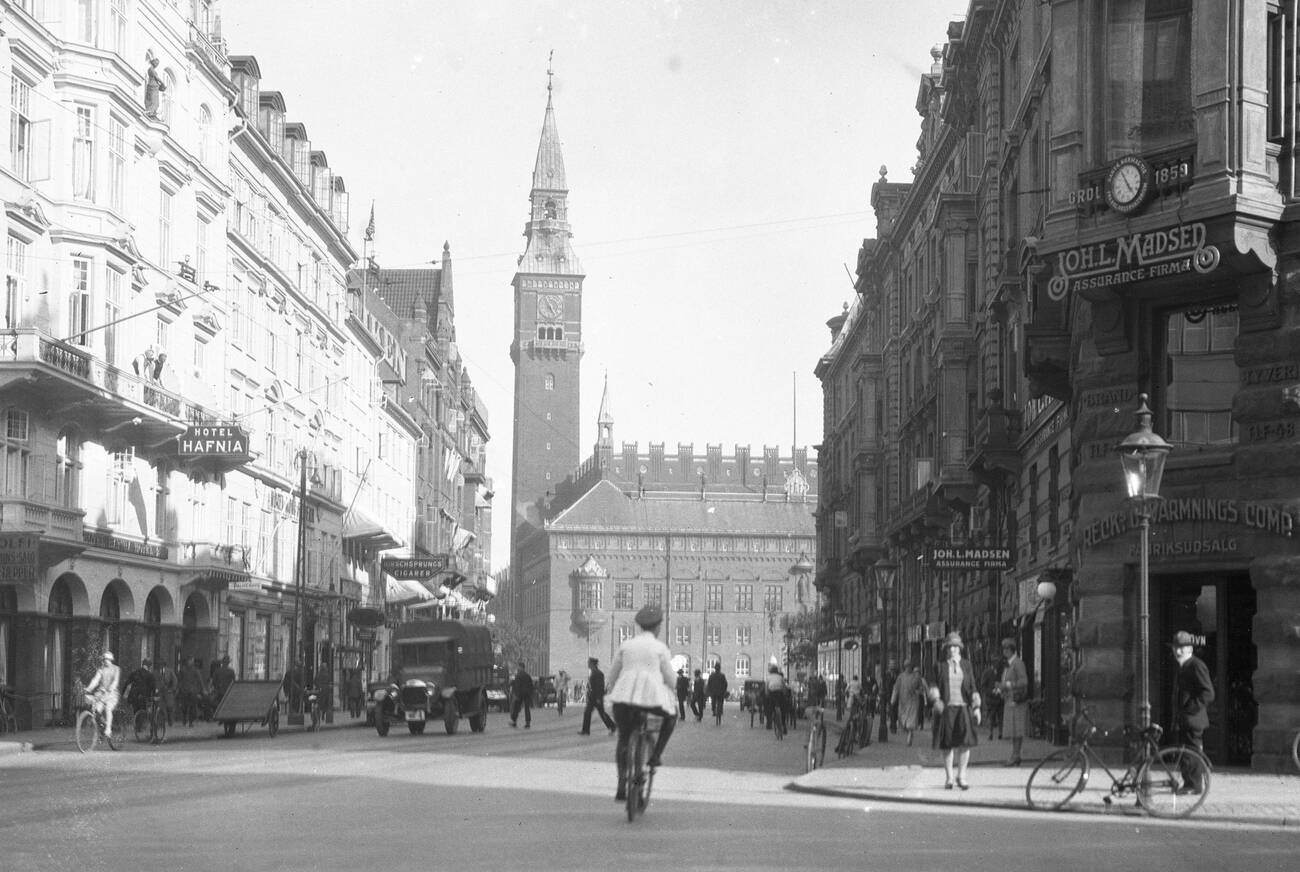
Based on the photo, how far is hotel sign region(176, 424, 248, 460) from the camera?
157 feet

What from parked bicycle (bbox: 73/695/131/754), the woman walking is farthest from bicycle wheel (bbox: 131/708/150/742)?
the woman walking

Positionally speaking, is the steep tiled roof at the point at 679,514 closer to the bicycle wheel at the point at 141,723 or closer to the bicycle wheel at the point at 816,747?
the bicycle wheel at the point at 141,723

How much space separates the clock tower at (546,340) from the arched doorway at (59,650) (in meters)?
130

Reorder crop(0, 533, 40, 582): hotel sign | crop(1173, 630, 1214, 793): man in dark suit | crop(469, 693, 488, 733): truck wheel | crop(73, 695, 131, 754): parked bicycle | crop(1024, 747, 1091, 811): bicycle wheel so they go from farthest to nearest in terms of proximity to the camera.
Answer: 1. crop(469, 693, 488, 733): truck wheel
2. crop(0, 533, 40, 582): hotel sign
3. crop(73, 695, 131, 754): parked bicycle
4. crop(1173, 630, 1214, 793): man in dark suit
5. crop(1024, 747, 1091, 811): bicycle wheel

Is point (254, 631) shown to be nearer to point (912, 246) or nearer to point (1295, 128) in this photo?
point (912, 246)

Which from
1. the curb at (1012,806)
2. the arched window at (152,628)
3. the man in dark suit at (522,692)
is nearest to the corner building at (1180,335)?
the curb at (1012,806)

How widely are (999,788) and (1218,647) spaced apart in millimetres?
4294

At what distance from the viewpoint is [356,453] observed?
77.6 meters

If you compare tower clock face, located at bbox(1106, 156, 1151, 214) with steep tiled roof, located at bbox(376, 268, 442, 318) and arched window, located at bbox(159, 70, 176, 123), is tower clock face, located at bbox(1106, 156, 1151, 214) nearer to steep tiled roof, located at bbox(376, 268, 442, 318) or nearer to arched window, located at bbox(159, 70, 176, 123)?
arched window, located at bbox(159, 70, 176, 123)

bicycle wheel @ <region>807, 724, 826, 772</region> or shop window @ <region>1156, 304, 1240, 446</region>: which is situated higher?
shop window @ <region>1156, 304, 1240, 446</region>

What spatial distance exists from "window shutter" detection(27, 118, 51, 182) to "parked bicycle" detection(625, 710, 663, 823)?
28.0 metres

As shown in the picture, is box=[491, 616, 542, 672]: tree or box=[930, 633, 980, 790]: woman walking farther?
box=[491, 616, 542, 672]: tree

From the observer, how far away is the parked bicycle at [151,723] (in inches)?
1375

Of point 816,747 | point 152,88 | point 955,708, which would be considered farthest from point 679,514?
point 955,708
